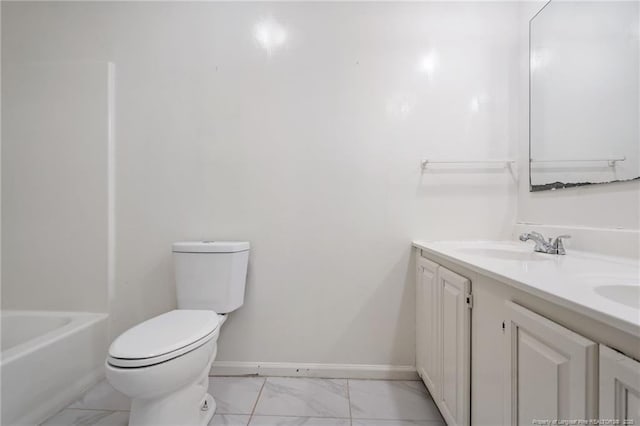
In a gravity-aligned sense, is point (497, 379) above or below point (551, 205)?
below

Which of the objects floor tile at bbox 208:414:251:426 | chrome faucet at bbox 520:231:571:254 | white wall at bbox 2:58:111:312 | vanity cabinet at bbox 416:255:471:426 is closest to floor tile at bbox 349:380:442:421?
vanity cabinet at bbox 416:255:471:426

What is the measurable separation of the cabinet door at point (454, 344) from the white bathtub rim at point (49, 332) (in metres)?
1.78

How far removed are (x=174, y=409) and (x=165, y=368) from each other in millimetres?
246

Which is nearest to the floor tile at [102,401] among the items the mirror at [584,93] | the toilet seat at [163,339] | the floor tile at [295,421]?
the toilet seat at [163,339]

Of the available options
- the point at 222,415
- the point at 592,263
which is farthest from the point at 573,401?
the point at 222,415

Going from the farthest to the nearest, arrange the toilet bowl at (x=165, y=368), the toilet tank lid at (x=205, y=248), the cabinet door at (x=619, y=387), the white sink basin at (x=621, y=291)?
the toilet tank lid at (x=205, y=248) → the toilet bowl at (x=165, y=368) → the white sink basin at (x=621, y=291) → the cabinet door at (x=619, y=387)

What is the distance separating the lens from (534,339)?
634mm

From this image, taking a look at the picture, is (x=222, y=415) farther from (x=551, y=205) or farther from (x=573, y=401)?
(x=551, y=205)

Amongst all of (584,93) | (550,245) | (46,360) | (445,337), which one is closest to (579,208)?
(550,245)

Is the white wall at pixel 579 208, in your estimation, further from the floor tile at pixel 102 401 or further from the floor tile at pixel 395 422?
the floor tile at pixel 102 401

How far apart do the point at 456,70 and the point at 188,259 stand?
5.97 feet

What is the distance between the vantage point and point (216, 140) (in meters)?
1.57

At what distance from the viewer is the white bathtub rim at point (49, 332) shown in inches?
44.3

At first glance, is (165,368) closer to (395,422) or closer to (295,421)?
(295,421)
